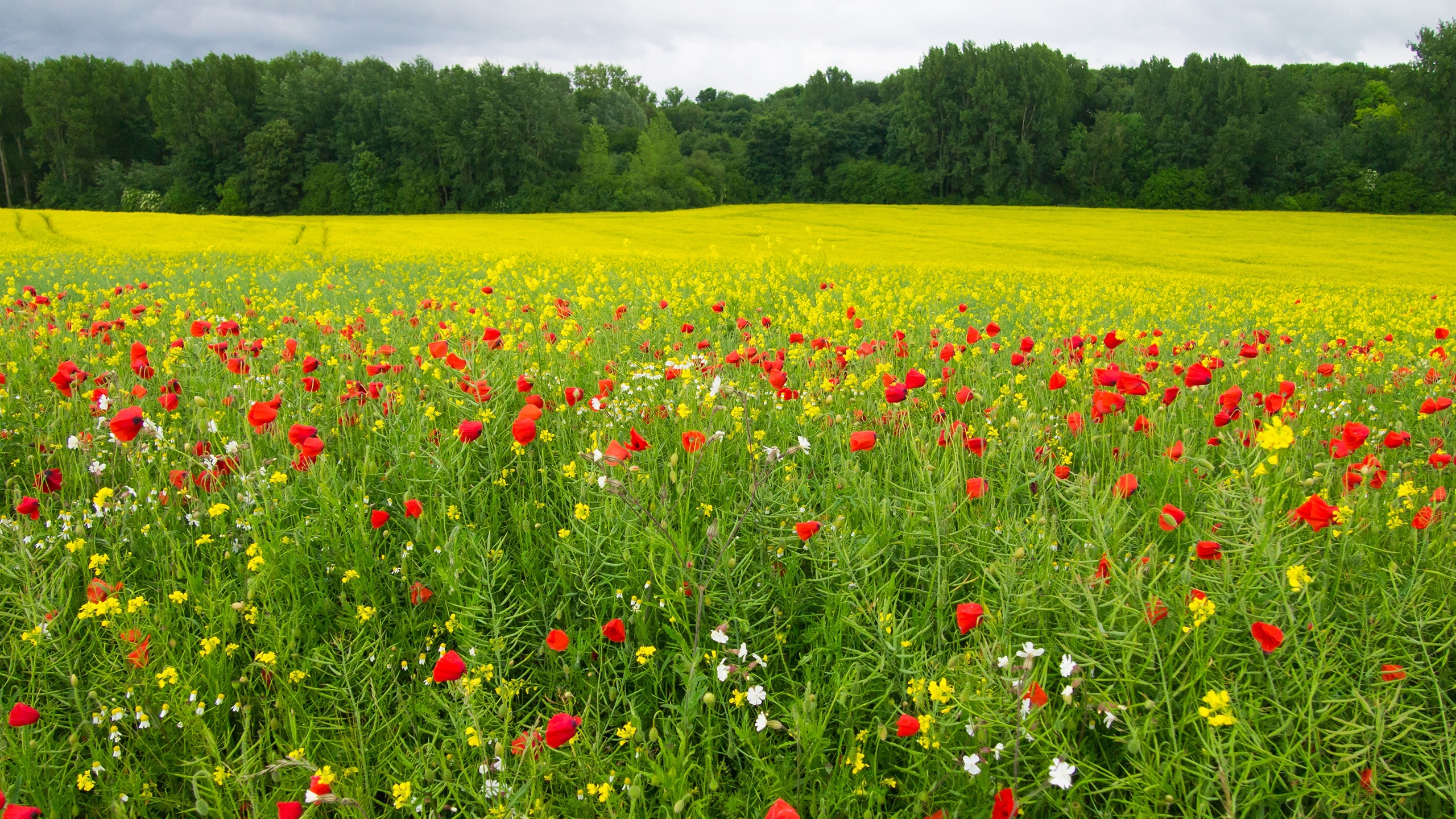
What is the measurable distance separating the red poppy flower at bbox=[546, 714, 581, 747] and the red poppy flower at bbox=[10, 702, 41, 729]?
1.02 metres

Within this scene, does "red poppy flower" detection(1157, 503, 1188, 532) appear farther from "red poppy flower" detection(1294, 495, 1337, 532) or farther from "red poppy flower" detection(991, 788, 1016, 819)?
"red poppy flower" detection(991, 788, 1016, 819)

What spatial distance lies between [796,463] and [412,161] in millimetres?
51161

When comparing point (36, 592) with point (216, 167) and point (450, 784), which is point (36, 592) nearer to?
point (450, 784)

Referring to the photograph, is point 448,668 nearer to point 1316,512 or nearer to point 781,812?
point 781,812

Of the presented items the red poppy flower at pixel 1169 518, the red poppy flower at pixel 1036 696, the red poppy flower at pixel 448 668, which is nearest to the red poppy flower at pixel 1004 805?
the red poppy flower at pixel 1036 696

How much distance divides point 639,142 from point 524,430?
53.0 metres

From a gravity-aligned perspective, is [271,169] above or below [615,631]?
above

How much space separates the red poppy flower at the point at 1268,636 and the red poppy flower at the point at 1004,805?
552 millimetres

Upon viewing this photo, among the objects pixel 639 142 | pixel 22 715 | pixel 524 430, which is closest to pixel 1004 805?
pixel 524 430

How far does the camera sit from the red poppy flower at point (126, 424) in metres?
2.04

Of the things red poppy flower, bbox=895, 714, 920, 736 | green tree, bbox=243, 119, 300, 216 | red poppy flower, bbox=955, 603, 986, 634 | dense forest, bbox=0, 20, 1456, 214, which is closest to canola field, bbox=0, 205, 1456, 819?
red poppy flower, bbox=895, 714, 920, 736

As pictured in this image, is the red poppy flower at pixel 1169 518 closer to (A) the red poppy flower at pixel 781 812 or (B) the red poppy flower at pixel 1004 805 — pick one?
(B) the red poppy flower at pixel 1004 805

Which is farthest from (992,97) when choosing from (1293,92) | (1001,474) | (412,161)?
(1001,474)

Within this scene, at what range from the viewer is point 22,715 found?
57.2 inches
